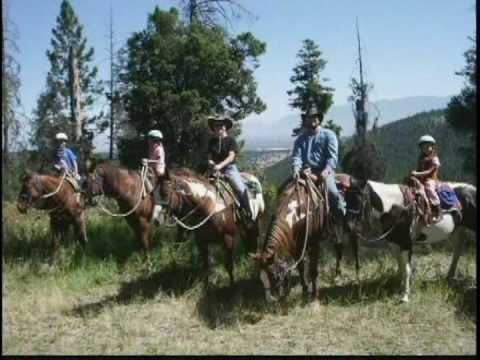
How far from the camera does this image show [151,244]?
8.95 metres

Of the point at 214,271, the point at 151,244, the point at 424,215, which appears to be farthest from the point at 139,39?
the point at 424,215

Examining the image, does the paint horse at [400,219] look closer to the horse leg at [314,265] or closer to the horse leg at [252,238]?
the horse leg at [314,265]

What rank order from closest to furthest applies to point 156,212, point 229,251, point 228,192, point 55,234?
point 229,251
point 228,192
point 156,212
point 55,234

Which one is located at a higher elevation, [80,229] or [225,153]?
[225,153]

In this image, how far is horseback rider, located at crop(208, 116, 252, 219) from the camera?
23.4 ft

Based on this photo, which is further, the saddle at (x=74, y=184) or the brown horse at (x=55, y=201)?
the saddle at (x=74, y=184)

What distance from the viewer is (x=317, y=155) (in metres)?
6.62

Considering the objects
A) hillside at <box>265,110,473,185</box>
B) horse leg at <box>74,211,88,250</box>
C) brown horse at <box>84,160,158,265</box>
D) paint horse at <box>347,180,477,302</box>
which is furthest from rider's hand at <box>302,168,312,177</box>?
hillside at <box>265,110,473,185</box>

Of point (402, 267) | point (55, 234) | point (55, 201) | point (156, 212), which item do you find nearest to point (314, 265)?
point (402, 267)

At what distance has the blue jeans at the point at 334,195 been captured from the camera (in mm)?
6484

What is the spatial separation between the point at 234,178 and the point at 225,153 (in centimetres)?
44

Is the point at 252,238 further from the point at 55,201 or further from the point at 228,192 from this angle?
the point at 55,201

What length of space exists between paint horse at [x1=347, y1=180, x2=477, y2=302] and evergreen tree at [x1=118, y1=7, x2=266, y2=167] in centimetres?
850

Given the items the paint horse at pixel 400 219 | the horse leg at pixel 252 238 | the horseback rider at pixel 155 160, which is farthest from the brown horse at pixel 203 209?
the paint horse at pixel 400 219
